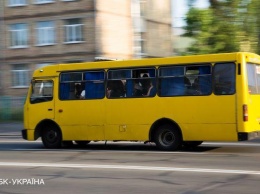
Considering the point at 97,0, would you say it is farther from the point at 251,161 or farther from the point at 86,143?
the point at 251,161

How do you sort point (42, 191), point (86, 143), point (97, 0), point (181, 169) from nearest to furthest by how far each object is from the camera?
point (42, 191) → point (181, 169) → point (86, 143) → point (97, 0)

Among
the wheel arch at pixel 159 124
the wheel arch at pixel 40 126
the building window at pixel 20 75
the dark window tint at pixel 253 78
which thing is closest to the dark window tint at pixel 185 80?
the wheel arch at pixel 159 124

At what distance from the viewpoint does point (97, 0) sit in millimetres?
37719

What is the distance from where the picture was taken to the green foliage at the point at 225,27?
2925 cm

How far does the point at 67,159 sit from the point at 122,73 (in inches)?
125

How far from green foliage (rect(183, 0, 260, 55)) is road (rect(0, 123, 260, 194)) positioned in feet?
44.7

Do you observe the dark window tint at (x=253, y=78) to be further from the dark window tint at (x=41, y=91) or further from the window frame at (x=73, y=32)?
the window frame at (x=73, y=32)

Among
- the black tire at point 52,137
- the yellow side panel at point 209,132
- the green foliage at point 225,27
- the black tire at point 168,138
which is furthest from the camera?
the green foliage at point 225,27

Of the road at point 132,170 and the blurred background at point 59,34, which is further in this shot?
the blurred background at point 59,34

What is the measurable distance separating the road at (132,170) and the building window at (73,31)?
22775mm

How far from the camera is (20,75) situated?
4062cm

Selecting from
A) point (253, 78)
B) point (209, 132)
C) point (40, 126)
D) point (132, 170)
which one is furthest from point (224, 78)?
point (40, 126)

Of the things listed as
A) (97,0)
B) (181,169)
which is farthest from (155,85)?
(97,0)

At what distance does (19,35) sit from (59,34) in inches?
128
